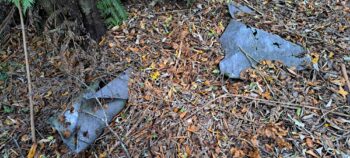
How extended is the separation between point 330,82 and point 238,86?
0.77 m

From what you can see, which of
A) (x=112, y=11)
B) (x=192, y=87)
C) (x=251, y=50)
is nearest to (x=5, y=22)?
(x=112, y=11)

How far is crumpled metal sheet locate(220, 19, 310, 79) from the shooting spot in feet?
9.02

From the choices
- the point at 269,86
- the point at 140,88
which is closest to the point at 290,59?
the point at 269,86

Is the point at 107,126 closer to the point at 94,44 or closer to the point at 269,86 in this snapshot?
the point at 94,44

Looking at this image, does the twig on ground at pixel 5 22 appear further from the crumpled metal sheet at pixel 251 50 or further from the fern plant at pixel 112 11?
the crumpled metal sheet at pixel 251 50

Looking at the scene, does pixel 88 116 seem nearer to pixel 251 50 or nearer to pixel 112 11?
pixel 112 11

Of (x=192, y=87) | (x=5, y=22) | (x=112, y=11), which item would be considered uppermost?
(x=5, y=22)

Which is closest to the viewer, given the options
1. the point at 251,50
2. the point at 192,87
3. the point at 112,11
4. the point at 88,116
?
the point at 88,116

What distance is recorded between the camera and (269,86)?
263cm

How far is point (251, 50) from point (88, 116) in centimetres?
152

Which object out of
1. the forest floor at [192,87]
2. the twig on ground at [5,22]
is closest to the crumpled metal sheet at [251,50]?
the forest floor at [192,87]

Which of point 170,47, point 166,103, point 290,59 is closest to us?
point 166,103

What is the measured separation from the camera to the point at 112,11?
3.08m

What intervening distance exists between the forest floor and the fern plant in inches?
3.1
